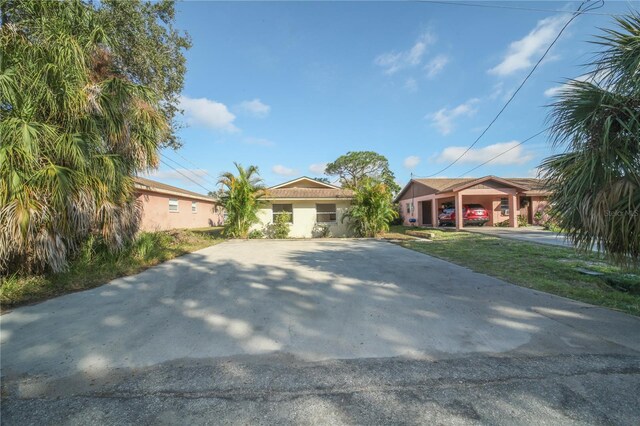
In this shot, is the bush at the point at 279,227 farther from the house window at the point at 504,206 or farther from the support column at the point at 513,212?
the house window at the point at 504,206

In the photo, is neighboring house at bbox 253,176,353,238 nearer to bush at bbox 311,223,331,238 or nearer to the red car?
bush at bbox 311,223,331,238

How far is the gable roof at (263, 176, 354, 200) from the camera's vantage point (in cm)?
1702

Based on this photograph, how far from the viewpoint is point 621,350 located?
3.05 meters

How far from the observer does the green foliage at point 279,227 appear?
16859mm

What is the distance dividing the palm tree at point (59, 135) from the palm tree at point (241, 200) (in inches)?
311

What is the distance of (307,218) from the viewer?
1761cm

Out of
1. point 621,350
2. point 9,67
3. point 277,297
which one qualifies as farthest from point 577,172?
point 9,67

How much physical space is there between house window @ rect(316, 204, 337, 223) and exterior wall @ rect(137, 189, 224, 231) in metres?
5.98

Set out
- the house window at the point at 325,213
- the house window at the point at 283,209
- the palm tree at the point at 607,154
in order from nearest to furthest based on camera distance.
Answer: the palm tree at the point at 607,154 < the house window at the point at 283,209 < the house window at the point at 325,213

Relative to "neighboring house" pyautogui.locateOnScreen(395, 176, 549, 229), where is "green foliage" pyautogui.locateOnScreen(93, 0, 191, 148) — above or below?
above

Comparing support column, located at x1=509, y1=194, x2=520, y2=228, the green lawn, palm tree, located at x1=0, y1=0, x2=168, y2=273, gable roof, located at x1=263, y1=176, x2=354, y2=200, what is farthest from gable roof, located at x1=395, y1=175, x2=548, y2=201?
palm tree, located at x1=0, y1=0, x2=168, y2=273

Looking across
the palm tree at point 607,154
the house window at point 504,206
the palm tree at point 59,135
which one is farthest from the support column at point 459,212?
the palm tree at point 59,135

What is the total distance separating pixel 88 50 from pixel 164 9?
612 centimetres

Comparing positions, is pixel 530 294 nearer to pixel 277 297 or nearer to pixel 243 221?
pixel 277 297
